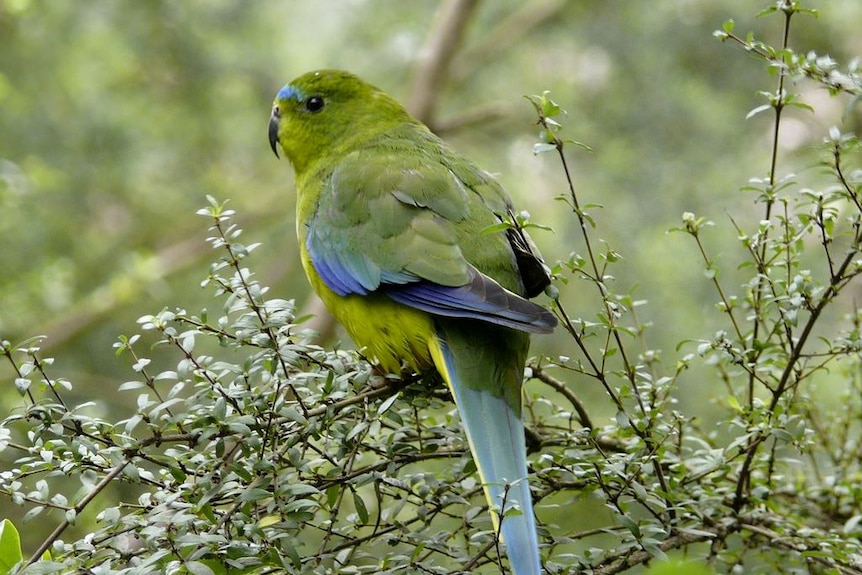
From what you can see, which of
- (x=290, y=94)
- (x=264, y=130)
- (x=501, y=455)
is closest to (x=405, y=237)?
(x=501, y=455)

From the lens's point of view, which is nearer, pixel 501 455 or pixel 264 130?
pixel 501 455

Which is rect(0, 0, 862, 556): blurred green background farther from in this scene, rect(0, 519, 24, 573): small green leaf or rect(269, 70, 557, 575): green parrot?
rect(0, 519, 24, 573): small green leaf

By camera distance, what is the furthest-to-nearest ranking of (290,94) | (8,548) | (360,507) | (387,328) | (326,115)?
(290,94) < (326,115) < (387,328) < (360,507) < (8,548)

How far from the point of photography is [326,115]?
2.96 metres

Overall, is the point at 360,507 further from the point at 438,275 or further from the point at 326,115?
the point at 326,115

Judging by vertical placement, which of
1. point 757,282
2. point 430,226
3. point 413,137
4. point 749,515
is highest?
point 413,137

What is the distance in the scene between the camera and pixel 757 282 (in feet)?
5.50

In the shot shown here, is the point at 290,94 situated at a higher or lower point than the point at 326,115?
higher

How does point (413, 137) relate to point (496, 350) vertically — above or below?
above

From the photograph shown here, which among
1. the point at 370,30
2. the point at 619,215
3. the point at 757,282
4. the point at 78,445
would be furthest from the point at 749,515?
the point at 370,30

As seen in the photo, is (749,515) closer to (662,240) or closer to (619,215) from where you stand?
(662,240)

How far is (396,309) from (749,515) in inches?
34.1

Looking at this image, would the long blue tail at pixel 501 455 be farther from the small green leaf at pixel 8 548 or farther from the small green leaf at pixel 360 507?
the small green leaf at pixel 8 548

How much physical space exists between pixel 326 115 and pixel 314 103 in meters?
0.09
